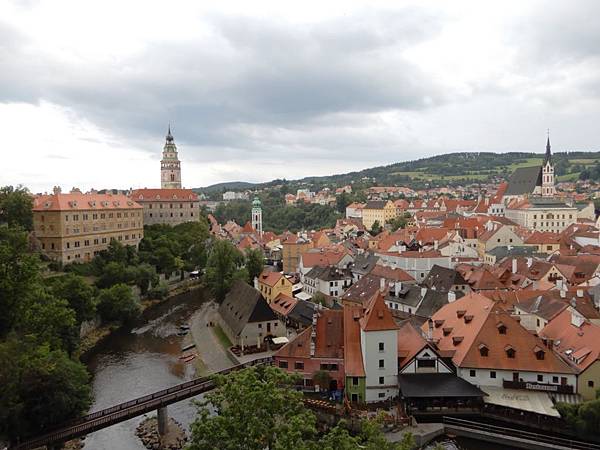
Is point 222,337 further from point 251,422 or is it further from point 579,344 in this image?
point 251,422

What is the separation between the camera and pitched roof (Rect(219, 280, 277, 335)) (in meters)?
42.8

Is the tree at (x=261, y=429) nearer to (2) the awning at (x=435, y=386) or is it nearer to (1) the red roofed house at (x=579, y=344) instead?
(2) the awning at (x=435, y=386)

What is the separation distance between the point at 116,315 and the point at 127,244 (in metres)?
27.1

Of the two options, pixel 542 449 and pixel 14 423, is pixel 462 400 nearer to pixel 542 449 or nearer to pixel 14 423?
pixel 542 449

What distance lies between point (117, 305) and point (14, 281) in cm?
2198

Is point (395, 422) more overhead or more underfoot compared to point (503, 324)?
more underfoot

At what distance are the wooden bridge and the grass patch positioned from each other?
12.6 m

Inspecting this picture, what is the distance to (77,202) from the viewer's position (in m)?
68.4

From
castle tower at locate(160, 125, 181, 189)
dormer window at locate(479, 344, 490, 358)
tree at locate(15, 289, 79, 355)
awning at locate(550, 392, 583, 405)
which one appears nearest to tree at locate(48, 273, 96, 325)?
tree at locate(15, 289, 79, 355)

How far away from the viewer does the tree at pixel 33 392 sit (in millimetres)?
25094

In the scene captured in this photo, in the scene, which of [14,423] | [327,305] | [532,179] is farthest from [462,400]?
[532,179]

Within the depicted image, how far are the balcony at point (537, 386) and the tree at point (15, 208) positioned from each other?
51175mm

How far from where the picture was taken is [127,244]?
77.1 m

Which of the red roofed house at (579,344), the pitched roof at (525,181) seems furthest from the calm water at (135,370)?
the pitched roof at (525,181)
